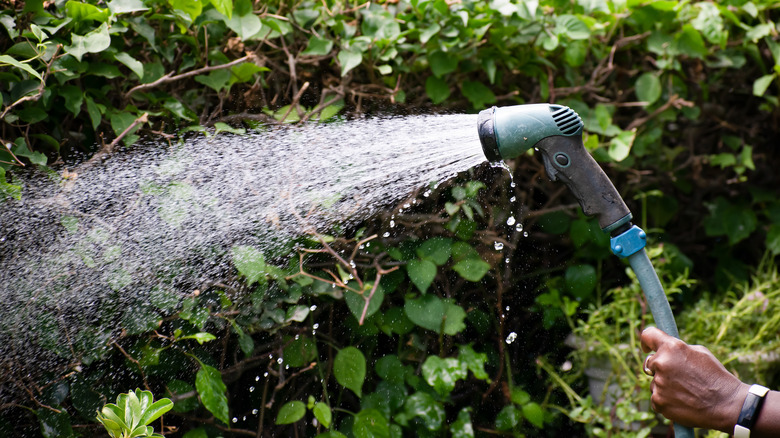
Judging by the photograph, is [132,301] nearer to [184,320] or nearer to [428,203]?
[184,320]

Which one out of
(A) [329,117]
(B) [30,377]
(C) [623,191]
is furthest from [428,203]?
(B) [30,377]

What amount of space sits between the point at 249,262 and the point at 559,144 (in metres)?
0.77

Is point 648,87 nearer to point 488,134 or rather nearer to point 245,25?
point 488,134

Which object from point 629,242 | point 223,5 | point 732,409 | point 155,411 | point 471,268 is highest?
point 223,5

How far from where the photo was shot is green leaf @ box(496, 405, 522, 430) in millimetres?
1966

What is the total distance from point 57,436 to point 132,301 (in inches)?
14.2

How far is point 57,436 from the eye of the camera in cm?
146

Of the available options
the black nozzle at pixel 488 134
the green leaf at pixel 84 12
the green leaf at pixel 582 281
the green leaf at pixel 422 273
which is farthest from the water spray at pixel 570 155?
the green leaf at pixel 582 281

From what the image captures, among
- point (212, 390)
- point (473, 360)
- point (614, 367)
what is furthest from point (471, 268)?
point (212, 390)

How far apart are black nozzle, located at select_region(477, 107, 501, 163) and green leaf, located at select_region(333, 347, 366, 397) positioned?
2.44ft

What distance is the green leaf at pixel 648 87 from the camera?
2.18m

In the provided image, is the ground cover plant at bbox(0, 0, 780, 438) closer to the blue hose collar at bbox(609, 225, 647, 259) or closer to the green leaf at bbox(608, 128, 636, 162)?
the green leaf at bbox(608, 128, 636, 162)

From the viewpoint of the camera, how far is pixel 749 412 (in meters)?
1.10

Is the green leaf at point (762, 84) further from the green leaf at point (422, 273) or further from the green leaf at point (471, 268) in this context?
the green leaf at point (422, 273)
